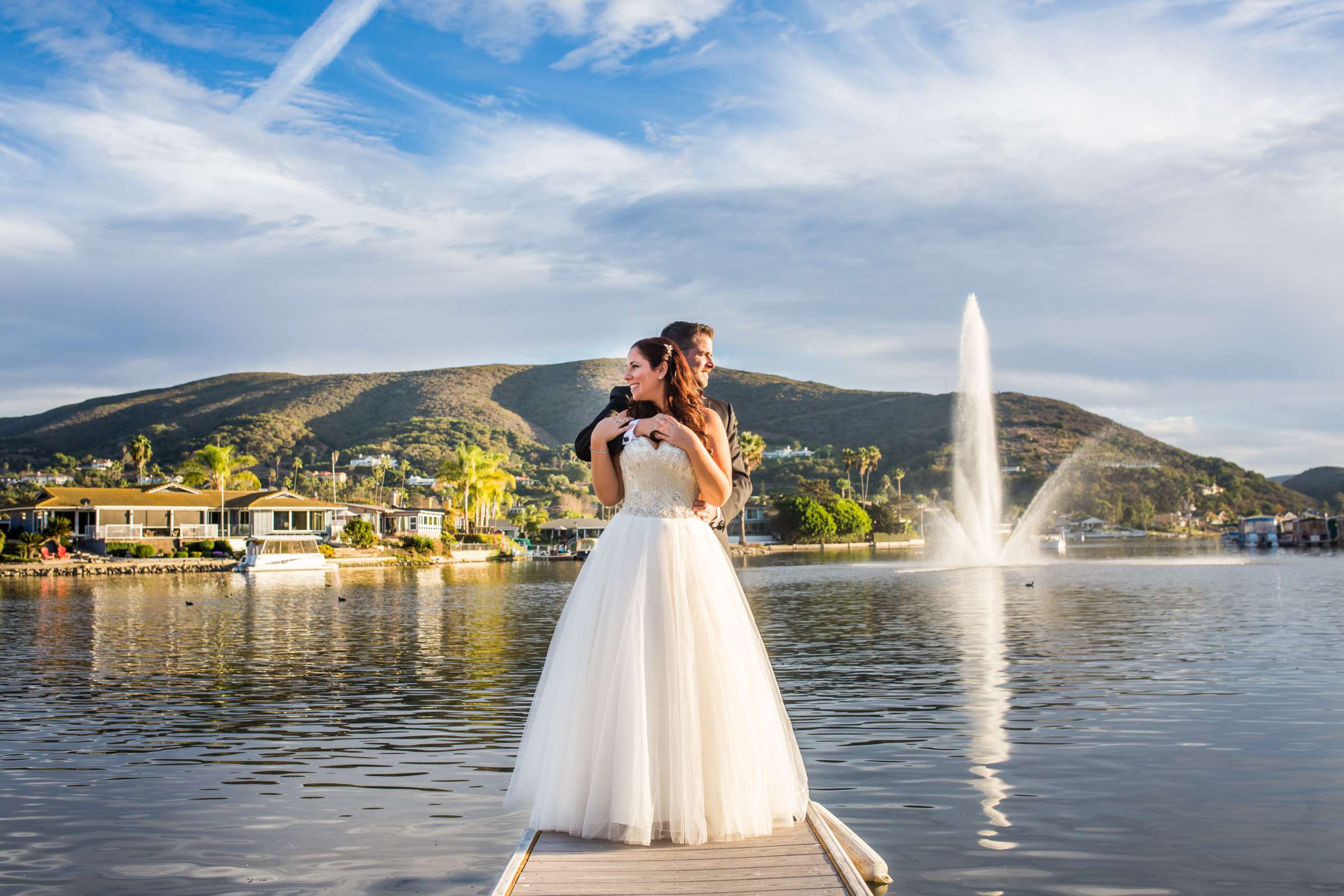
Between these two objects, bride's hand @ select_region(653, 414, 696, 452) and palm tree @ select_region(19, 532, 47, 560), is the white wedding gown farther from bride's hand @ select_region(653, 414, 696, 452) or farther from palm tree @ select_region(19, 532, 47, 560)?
palm tree @ select_region(19, 532, 47, 560)

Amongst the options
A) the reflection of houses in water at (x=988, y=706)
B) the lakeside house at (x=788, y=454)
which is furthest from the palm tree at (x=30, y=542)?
the lakeside house at (x=788, y=454)

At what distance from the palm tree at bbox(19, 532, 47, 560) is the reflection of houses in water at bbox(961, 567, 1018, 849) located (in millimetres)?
56561

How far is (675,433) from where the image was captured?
18.1 feet

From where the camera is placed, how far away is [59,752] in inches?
459

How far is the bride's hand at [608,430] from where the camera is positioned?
18.8 feet

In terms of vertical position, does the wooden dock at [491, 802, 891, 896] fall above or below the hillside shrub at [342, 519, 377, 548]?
below

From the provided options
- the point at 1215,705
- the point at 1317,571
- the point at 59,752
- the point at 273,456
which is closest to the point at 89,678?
the point at 59,752

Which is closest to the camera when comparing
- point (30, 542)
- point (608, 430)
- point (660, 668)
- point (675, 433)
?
point (675, 433)

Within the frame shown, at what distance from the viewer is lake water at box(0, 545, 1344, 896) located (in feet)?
24.7

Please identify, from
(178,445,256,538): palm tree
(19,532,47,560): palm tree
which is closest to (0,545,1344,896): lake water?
(19,532,47,560): palm tree

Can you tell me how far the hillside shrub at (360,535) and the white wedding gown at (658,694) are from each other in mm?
74374

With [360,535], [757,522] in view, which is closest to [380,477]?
[757,522]

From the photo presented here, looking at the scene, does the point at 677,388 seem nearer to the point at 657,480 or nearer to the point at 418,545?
the point at 657,480

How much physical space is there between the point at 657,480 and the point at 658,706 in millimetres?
1147
